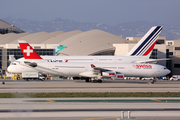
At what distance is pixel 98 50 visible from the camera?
11275 cm

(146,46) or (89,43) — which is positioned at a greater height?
(89,43)

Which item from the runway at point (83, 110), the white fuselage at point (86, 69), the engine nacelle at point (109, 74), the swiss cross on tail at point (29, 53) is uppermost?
the swiss cross on tail at point (29, 53)

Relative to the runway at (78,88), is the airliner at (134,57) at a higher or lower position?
higher

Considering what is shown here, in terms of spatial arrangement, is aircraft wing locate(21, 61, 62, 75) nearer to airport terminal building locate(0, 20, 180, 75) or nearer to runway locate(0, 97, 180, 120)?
runway locate(0, 97, 180, 120)

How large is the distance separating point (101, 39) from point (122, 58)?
166ft

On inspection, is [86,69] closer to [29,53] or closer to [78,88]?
[29,53]

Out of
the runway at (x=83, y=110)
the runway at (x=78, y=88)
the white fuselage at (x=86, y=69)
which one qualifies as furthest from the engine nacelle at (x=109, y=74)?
the runway at (x=83, y=110)

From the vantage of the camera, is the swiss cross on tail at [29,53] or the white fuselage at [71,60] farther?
the white fuselage at [71,60]

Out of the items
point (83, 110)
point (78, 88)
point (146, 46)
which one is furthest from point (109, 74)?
point (83, 110)

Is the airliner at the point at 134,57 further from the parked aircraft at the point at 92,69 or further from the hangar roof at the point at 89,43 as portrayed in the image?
the hangar roof at the point at 89,43

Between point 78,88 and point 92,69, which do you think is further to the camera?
point 92,69

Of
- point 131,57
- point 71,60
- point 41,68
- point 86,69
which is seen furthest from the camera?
point 131,57

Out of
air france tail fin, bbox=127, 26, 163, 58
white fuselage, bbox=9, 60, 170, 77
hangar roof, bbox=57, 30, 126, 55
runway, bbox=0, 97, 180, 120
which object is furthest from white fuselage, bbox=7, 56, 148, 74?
hangar roof, bbox=57, 30, 126, 55

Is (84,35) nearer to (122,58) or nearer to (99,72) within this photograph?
(122,58)
